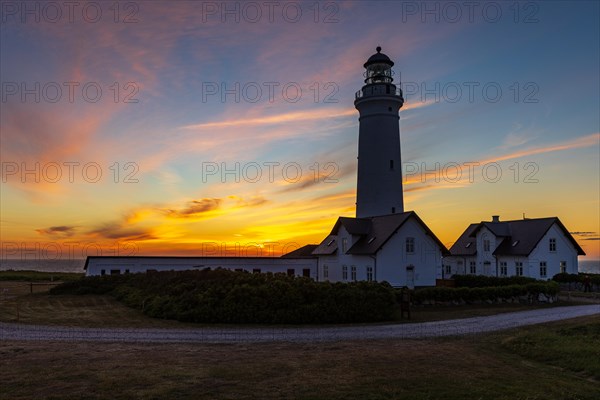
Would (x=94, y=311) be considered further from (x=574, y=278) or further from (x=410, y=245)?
(x=574, y=278)

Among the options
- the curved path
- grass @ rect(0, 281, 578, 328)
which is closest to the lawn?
the curved path

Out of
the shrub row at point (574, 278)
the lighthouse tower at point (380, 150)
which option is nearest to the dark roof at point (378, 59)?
the lighthouse tower at point (380, 150)

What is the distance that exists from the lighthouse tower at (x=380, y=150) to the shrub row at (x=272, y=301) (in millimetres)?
18649

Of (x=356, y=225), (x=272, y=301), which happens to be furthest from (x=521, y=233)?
(x=272, y=301)

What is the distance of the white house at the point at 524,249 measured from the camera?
4216 centimetres

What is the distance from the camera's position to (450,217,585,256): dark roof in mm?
42219

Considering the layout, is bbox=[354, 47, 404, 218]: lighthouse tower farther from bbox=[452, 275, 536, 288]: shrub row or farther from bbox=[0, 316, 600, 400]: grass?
bbox=[0, 316, 600, 400]: grass

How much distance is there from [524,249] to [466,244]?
7.28 metres

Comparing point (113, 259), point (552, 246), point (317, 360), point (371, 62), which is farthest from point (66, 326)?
point (552, 246)

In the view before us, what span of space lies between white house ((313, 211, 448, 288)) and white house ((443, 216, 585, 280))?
431 inches

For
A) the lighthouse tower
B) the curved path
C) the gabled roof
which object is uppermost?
the lighthouse tower

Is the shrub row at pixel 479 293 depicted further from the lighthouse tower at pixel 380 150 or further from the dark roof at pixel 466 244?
the dark roof at pixel 466 244

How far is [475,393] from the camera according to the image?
1012 cm

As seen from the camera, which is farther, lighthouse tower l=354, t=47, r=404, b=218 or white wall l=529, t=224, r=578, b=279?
white wall l=529, t=224, r=578, b=279
